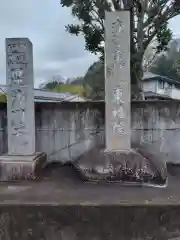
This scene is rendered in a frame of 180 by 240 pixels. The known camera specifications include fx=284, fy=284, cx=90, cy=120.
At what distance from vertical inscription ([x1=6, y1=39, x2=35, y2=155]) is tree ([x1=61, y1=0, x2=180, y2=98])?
16.5 ft

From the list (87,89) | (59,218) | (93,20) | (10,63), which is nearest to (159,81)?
(87,89)

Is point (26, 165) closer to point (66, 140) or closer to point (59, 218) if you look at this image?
point (66, 140)

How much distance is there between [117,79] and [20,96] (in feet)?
6.44

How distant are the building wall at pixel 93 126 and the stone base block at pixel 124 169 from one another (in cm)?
117

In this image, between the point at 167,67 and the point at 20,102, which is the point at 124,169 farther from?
the point at 167,67

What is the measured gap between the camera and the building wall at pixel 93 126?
6.59 meters

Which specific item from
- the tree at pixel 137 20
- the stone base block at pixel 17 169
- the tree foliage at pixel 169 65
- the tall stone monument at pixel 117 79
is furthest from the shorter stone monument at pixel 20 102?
the tree foliage at pixel 169 65

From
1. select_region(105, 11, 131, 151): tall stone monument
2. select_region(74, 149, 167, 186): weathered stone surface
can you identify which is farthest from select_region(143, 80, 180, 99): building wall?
select_region(74, 149, 167, 186): weathered stone surface

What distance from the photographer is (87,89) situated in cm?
1900

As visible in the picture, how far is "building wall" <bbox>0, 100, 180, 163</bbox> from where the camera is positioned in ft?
21.6

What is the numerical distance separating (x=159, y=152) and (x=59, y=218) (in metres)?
3.55

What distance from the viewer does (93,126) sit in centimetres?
667

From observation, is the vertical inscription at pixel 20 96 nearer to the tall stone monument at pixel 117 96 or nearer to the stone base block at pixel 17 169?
the stone base block at pixel 17 169

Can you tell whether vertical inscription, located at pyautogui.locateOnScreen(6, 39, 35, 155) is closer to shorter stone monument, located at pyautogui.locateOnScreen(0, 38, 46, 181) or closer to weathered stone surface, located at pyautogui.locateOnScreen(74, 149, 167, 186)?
shorter stone monument, located at pyautogui.locateOnScreen(0, 38, 46, 181)
